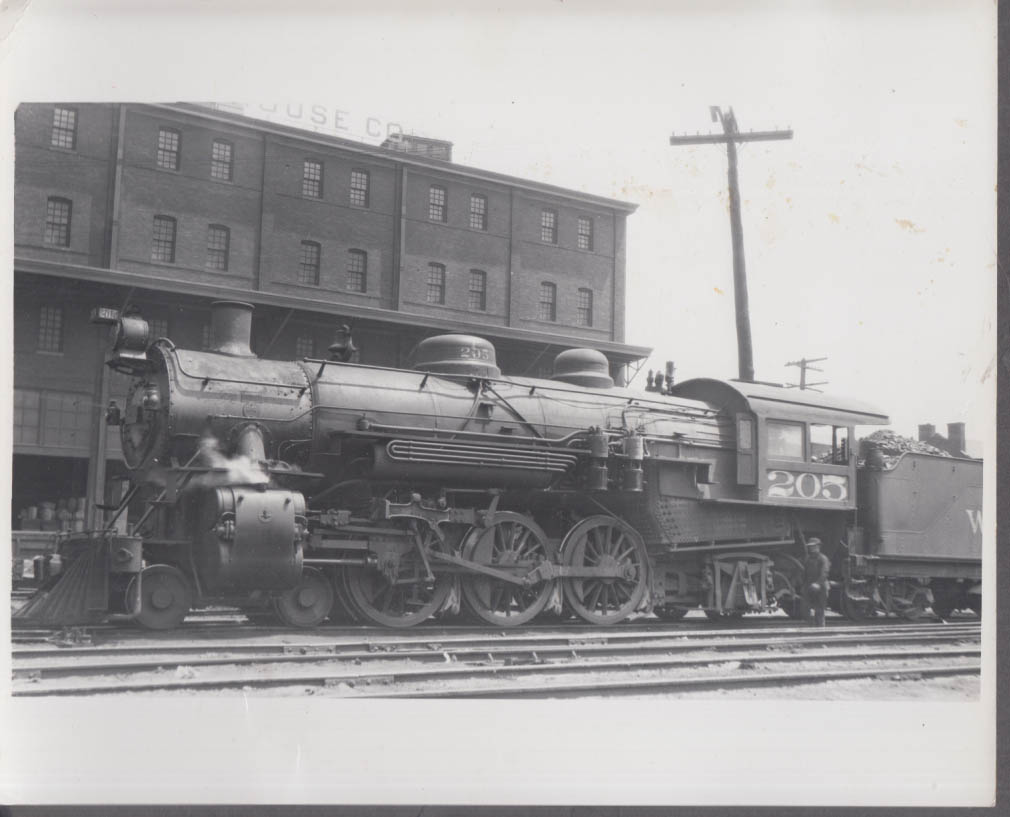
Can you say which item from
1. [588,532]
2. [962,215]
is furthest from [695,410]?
[962,215]

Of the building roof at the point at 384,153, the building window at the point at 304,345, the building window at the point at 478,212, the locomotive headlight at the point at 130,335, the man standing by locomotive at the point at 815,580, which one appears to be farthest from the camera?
the building window at the point at 478,212

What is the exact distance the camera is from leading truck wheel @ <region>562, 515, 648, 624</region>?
1095 cm

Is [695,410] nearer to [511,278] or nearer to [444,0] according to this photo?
[444,0]

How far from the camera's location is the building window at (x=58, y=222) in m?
21.5

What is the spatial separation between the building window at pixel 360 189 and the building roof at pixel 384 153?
734 mm

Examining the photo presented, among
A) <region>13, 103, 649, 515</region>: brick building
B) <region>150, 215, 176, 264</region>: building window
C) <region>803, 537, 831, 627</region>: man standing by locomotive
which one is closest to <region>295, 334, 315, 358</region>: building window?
<region>13, 103, 649, 515</region>: brick building

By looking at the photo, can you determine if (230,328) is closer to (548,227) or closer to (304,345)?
(304,345)

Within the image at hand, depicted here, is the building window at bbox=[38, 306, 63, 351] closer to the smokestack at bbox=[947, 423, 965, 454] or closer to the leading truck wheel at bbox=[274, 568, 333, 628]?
the leading truck wheel at bbox=[274, 568, 333, 628]

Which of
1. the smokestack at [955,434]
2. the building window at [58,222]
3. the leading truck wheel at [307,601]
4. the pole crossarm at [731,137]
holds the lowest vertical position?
the leading truck wheel at [307,601]

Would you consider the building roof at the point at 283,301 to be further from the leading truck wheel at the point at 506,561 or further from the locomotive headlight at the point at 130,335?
the leading truck wheel at the point at 506,561

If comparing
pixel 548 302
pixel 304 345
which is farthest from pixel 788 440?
pixel 548 302

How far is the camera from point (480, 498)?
35.7 feet

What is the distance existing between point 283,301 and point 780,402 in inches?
539

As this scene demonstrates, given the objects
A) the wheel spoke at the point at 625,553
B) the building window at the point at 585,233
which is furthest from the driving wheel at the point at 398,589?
the building window at the point at 585,233
